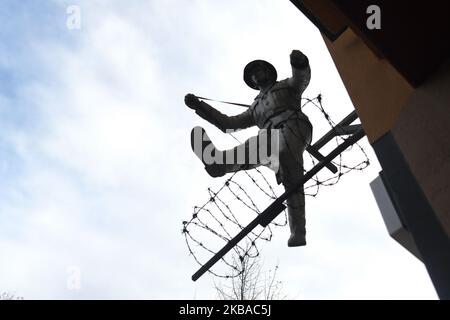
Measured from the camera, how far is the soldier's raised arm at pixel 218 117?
4.81 metres

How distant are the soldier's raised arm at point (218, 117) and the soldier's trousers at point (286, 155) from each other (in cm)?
46

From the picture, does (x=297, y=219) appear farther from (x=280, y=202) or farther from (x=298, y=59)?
(x=298, y=59)

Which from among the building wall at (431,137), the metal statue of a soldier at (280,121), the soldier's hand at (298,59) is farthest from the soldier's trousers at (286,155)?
the building wall at (431,137)

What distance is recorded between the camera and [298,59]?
4.43m

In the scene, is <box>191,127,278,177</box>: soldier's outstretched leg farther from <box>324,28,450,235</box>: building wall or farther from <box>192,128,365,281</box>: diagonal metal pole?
<box>324,28,450,235</box>: building wall

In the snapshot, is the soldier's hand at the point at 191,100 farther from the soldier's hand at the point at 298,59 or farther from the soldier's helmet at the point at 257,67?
the soldier's hand at the point at 298,59

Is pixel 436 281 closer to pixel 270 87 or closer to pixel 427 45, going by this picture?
pixel 427 45

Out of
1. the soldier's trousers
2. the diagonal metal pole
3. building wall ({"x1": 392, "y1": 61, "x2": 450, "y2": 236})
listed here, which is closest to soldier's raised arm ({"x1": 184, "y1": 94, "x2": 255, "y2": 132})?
the soldier's trousers

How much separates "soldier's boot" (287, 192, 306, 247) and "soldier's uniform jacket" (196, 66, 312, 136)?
2.87 feet

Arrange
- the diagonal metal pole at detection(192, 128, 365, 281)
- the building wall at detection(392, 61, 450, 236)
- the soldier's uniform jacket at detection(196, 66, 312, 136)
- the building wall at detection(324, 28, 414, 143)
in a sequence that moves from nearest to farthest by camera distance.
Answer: the building wall at detection(392, 61, 450, 236)
the building wall at detection(324, 28, 414, 143)
the diagonal metal pole at detection(192, 128, 365, 281)
the soldier's uniform jacket at detection(196, 66, 312, 136)

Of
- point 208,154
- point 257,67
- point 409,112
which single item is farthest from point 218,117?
point 409,112

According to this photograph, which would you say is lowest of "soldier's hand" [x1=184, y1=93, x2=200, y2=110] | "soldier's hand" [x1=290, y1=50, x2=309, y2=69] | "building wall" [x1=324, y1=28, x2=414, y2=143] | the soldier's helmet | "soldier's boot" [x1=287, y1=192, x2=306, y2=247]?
"soldier's boot" [x1=287, y1=192, x2=306, y2=247]

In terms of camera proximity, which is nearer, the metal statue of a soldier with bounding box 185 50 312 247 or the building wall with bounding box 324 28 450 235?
the building wall with bounding box 324 28 450 235

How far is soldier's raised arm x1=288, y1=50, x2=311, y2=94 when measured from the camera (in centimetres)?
441
